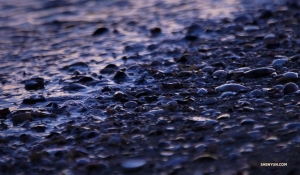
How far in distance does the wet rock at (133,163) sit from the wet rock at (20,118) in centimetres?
88

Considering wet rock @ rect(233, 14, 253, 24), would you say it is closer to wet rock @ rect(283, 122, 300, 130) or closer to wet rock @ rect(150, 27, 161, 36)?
wet rock @ rect(150, 27, 161, 36)

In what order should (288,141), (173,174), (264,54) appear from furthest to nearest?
(264,54)
(288,141)
(173,174)

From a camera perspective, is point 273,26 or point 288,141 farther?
point 273,26

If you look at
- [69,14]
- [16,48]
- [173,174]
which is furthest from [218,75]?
[69,14]

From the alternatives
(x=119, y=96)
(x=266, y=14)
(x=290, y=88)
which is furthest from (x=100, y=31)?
(x=290, y=88)

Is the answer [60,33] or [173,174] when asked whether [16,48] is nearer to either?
[60,33]

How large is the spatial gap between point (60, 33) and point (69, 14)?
75 centimetres

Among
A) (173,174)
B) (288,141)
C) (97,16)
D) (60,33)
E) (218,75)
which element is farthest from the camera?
(97,16)

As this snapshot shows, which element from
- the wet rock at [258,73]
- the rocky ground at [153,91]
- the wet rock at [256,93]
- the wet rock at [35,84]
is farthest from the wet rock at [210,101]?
the wet rock at [35,84]

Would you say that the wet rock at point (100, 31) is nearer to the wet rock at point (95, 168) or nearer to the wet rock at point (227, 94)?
the wet rock at point (227, 94)

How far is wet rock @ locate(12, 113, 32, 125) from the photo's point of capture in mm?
3221

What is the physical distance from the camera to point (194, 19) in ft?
17.6

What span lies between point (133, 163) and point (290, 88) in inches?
50.0

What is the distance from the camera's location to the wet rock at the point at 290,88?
333cm
